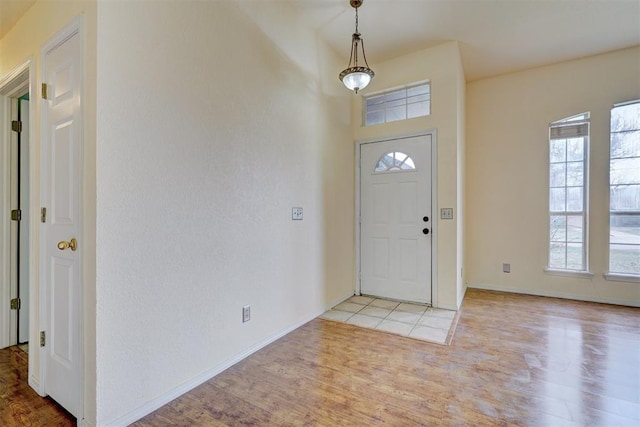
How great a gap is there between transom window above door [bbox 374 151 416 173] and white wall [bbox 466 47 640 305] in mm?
1406

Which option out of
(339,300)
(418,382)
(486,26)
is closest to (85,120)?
(418,382)

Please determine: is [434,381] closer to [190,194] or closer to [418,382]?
[418,382]

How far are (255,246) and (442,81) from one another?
2833 millimetres

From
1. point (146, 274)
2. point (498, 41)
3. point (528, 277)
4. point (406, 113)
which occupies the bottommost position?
point (528, 277)

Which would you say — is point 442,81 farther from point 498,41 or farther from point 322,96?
point 322,96

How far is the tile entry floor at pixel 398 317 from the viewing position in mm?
2779

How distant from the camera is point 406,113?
12.1 feet

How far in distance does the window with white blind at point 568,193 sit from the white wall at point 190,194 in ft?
11.1

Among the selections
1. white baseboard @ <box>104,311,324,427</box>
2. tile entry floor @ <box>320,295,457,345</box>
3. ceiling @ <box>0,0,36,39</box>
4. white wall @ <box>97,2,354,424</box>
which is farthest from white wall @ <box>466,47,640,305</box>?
ceiling @ <box>0,0,36,39</box>

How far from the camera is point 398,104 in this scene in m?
3.76

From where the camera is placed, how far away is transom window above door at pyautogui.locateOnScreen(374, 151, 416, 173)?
3.63 meters

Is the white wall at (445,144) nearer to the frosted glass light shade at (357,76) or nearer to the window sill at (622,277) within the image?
the frosted glass light shade at (357,76)

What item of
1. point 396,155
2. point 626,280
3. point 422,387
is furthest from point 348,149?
point 626,280

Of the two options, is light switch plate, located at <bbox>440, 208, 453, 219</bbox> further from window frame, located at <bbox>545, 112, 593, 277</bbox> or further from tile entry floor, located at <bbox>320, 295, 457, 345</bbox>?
window frame, located at <bbox>545, 112, 593, 277</bbox>
